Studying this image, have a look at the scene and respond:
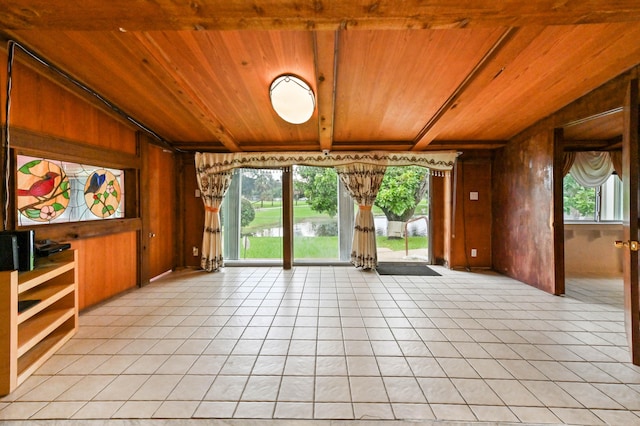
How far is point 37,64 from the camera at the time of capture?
2092 millimetres

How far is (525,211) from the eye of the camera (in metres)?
3.69

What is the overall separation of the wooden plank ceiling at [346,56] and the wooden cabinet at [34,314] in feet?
5.32

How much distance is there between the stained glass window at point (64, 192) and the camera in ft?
7.25

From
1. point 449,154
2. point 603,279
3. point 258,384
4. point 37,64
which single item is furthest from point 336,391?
point 603,279

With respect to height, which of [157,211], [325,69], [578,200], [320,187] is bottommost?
[157,211]

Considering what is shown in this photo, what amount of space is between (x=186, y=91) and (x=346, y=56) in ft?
5.15

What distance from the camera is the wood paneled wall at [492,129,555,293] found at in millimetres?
3271

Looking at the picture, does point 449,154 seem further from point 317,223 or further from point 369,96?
point 317,223

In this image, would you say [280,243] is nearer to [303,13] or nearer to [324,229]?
[324,229]

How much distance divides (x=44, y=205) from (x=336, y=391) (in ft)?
9.87

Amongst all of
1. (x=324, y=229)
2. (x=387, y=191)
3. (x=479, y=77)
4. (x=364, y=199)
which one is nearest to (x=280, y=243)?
(x=324, y=229)

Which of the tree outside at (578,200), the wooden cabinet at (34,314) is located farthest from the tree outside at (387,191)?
the wooden cabinet at (34,314)

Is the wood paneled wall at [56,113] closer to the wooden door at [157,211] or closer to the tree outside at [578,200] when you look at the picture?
the wooden door at [157,211]

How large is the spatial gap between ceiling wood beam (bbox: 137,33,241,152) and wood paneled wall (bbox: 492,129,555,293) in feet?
13.7
